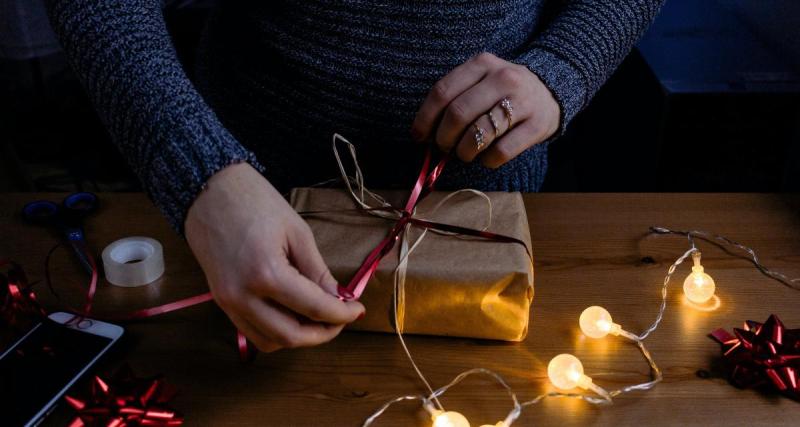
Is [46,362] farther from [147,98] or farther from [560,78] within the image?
[560,78]

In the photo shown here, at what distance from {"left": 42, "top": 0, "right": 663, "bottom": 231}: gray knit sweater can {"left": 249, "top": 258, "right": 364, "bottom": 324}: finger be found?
0.73ft

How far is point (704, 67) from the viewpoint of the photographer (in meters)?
1.57

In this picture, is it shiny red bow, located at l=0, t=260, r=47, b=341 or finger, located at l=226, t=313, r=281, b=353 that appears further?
shiny red bow, located at l=0, t=260, r=47, b=341

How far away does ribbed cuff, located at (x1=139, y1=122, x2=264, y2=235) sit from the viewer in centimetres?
60

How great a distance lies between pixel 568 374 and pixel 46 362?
1.59 ft

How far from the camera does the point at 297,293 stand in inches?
21.6

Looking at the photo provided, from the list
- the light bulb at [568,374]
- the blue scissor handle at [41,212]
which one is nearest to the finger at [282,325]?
the light bulb at [568,374]

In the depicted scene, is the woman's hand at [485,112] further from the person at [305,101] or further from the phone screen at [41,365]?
the phone screen at [41,365]

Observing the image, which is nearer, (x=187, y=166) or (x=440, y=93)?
(x=187, y=166)

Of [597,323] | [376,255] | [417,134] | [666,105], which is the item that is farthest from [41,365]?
[666,105]

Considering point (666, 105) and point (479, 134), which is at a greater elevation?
point (479, 134)

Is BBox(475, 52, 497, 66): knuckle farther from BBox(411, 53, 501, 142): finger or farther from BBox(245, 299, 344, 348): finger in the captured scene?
BBox(245, 299, 344, 348): finger

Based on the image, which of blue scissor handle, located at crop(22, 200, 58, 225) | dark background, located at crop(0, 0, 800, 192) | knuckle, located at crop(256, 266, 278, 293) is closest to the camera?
knuckle, located at crop(256, 266, 278, 293)

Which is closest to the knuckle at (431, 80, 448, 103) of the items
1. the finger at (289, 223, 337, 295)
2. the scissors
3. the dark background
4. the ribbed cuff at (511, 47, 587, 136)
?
the ribbed cuff at (511, 47, 587, 136)
